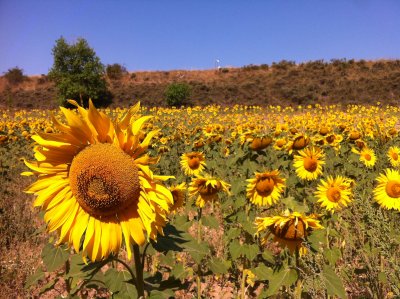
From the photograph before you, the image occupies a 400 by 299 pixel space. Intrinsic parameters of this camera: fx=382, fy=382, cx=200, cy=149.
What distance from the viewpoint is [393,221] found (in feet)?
12.3

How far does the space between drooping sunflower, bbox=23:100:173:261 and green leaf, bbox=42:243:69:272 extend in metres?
0.32

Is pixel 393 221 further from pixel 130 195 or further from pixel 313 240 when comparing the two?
pixel 130 195

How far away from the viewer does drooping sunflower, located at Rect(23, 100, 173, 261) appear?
138 cm

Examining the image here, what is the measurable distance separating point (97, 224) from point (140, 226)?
0.18 m

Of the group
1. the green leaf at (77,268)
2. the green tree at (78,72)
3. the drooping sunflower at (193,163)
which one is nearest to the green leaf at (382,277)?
the drooping sunflower at (193,163)

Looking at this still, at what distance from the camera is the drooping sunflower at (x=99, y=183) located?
1383 mm

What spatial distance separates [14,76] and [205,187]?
148 feet

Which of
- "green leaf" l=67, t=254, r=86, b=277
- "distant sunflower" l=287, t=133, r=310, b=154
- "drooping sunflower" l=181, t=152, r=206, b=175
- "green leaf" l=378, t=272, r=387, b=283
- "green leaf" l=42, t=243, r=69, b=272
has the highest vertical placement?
"distant sunflower" l=287, t=133, r=310, b=154

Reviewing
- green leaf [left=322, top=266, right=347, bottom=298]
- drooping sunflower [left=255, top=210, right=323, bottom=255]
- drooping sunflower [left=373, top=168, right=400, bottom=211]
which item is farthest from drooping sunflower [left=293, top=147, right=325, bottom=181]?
green leaf [left=322, top=266, right=347, bottom=298]

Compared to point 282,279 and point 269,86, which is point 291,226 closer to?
point 282,279

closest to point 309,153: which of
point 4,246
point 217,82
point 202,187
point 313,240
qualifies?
point 202,187

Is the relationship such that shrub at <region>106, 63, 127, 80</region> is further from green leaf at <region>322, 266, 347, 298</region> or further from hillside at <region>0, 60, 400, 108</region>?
green leaf at <region>322, 266, 347, 298</region>

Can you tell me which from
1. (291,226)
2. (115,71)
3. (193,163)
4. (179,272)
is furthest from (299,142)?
(115,71)

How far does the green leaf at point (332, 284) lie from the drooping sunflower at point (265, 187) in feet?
3.84
